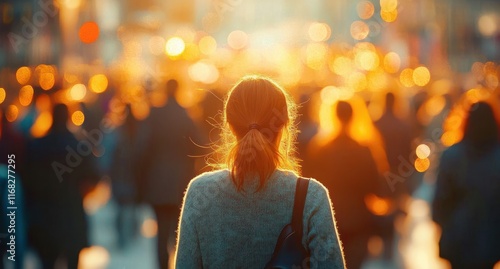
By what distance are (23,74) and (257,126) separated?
31.8 m

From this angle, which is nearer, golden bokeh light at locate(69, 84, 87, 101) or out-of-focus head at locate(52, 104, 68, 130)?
out-of-focus head at locate(52, 104, 68, 130)

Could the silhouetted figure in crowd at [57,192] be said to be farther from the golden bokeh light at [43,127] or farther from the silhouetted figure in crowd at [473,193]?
the silhouetted figure in crowd at [473,193]

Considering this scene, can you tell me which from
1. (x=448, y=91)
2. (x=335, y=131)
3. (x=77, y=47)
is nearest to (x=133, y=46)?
(x=77, y=47)

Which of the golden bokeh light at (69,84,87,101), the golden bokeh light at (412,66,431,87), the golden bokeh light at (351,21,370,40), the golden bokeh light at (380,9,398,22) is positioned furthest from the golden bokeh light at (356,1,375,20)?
the golden bokeh light at (69,84,87,101)

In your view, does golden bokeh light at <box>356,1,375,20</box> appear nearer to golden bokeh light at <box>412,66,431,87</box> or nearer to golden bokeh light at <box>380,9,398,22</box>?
golden bokeh light at <box>380,9,398,22</box>

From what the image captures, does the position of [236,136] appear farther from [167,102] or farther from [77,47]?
[77,47]

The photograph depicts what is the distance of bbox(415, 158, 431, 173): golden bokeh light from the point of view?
14859 mm

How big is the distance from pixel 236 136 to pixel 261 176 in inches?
8.1

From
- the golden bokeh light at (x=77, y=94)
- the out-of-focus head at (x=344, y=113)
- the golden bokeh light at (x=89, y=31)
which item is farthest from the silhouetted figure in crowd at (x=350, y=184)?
the golden bokeh light at (x=89, y=31)

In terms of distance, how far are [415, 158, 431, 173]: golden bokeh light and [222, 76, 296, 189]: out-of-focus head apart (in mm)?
10793

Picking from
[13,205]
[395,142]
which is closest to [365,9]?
[395,142]

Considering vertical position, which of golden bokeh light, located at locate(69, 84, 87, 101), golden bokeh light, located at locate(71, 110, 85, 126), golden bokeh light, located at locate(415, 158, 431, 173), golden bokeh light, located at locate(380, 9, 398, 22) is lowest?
golden bokeh light, located at locate(415, 158, 431, 173)

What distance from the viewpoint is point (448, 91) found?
20.7 m

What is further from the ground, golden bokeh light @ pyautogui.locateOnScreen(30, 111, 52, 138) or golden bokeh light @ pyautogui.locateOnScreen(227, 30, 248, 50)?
golden bokeh light @ pyautogui.locateOnScreen(30, 111, 52, 138)
